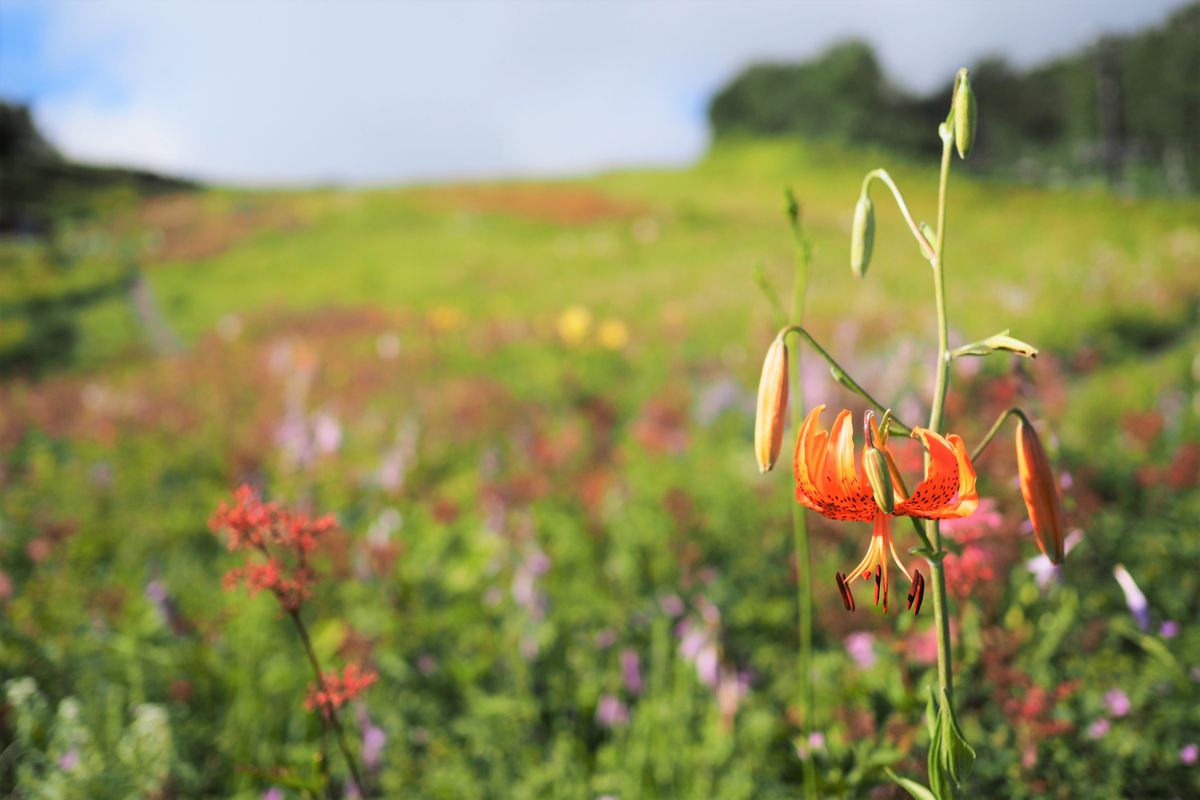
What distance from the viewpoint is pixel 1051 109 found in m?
A: 11.2

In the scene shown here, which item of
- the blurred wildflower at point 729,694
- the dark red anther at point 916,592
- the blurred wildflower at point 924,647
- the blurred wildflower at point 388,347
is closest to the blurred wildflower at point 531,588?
the blurred wildflower at point 729,694

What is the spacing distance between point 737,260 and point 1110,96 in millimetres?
5458

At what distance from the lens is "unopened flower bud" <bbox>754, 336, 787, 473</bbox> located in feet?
2.60

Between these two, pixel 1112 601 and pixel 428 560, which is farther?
pixel 428 560

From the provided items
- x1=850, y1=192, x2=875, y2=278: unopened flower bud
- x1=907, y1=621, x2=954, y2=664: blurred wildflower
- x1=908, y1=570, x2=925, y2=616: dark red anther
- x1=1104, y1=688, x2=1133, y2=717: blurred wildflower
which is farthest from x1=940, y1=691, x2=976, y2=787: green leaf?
x1=1104, y1=688, x2=1133, y2=717: blurred wildflower

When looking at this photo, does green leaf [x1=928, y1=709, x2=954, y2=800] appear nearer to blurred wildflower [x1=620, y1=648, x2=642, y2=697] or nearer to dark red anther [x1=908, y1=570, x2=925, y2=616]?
dark red anther [x1=908, y1=570, x2=925, y2=616]

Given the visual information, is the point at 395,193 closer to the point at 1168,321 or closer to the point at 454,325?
the point at 454,325

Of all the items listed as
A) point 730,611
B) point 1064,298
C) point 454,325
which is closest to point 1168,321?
point 1064,298

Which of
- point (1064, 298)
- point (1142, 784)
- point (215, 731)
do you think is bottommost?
point (215, 731)

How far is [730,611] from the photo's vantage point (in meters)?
2.05

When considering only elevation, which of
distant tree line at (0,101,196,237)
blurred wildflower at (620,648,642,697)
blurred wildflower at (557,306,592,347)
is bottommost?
blurred wildflower at (620,648,642,697)

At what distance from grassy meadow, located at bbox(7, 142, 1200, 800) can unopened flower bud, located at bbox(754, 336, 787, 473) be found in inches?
14.3

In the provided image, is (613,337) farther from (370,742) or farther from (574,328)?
(370,742)

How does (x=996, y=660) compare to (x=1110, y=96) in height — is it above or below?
below
